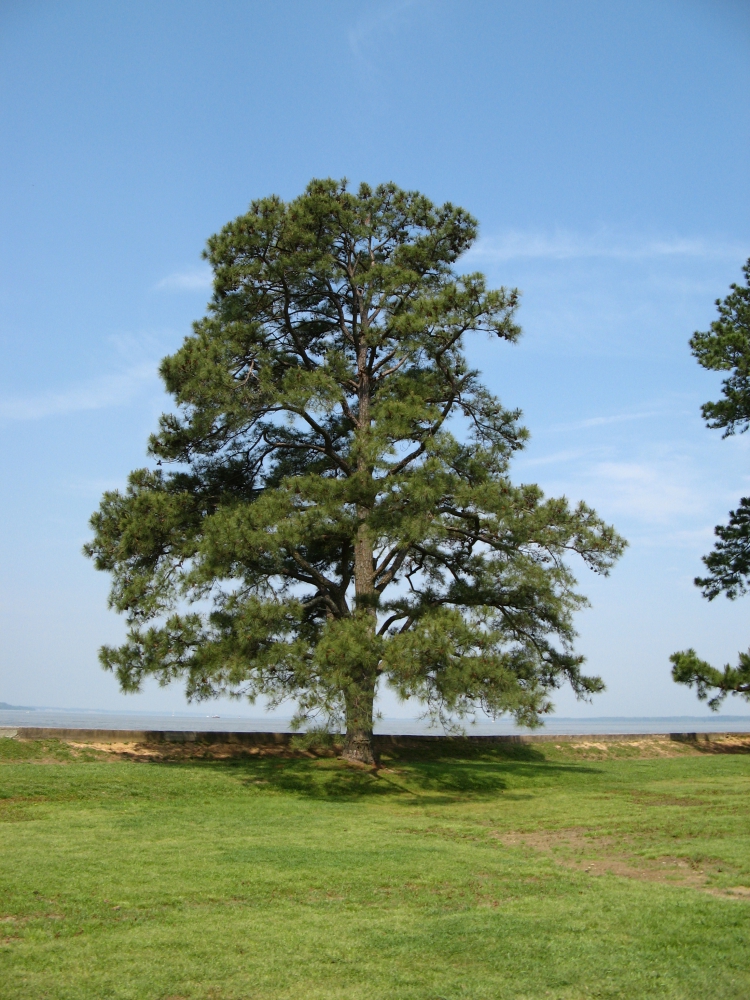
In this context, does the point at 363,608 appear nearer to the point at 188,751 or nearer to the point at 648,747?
the point at 188,751

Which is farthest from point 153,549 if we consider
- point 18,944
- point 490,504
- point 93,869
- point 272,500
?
point 18,944

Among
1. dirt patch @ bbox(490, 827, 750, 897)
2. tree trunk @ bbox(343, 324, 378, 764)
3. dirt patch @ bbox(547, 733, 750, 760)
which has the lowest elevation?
dirt patch @ bbox(547, 733, 750, 760)

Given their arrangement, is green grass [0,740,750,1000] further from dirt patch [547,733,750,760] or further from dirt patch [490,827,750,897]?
dirt patch [547,733,750,760]

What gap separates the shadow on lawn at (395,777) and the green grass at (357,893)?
1.90 feet

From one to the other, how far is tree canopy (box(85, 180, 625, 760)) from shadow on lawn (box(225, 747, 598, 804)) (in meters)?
1.03

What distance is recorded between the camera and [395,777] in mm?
17359

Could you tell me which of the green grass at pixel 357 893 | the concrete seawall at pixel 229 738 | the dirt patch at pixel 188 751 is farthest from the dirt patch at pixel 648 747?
the green grass at pixel 357 893

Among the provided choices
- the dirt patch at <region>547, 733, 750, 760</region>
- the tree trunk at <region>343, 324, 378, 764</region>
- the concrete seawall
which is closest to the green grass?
the tree trunk at <region>343, 324, 378, 764</region>

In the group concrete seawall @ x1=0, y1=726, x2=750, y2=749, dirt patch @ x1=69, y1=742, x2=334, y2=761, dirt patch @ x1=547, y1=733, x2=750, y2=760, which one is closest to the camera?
dirt patch @ x1=69, y1=742, x2=334, y2=761

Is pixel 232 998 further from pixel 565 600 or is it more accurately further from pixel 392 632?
pixel 392 632

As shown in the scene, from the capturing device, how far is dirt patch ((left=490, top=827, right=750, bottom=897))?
846 centimetres

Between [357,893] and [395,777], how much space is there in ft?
32.4

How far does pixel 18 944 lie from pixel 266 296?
47.8ft

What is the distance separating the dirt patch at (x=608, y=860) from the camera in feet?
27.8
